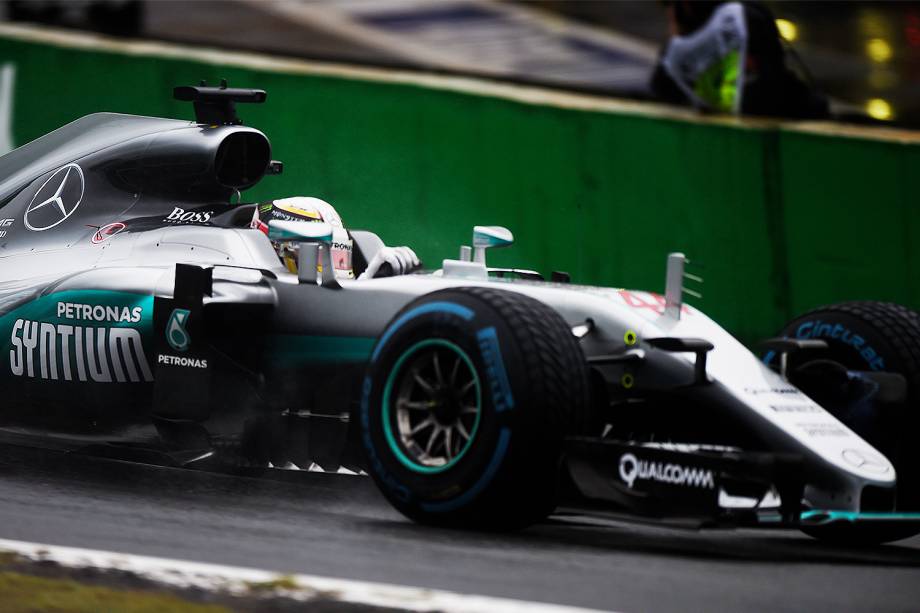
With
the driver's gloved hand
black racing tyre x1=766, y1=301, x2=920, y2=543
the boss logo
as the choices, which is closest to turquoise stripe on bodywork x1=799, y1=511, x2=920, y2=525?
black racing tyre x1=766, y1=301, x2=920, y2=543

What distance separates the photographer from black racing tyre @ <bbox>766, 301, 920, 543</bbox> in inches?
250

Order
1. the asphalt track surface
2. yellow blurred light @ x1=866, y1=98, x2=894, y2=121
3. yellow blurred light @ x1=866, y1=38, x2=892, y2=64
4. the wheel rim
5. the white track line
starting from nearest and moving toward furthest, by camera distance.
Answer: the white track line, the asphalt track surface, the wheel rim, yellow blurred light @ x1=866, y1=98, x2=894, y2=121, yellow blurred light @ x1=866, y1=38, x2=892, y2=64

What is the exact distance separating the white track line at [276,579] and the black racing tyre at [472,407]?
105 centimetres

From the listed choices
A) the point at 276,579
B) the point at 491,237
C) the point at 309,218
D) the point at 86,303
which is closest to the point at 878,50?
the point at 491,237

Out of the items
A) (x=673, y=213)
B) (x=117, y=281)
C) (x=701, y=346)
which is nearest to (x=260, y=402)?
(x=117, y=281)

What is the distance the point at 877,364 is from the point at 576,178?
15.3ft

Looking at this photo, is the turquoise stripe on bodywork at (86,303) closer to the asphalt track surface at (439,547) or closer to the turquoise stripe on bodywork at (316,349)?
the turquoise stripe on bodywork at (316,349)

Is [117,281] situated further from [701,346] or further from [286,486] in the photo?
[701,346]

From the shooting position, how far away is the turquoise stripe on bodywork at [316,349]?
6.39 m

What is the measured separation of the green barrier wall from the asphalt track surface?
Answer: 3.77 metres

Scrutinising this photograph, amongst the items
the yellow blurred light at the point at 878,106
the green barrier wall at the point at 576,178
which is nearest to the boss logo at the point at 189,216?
the green barrier wall at the point at 576,178

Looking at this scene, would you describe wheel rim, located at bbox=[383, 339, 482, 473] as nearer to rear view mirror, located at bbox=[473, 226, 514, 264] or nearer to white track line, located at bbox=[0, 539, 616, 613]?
white track line, located at bbox=[0, 539, 616, 613]

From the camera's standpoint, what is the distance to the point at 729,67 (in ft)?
38.8

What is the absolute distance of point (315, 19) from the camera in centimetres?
2667
